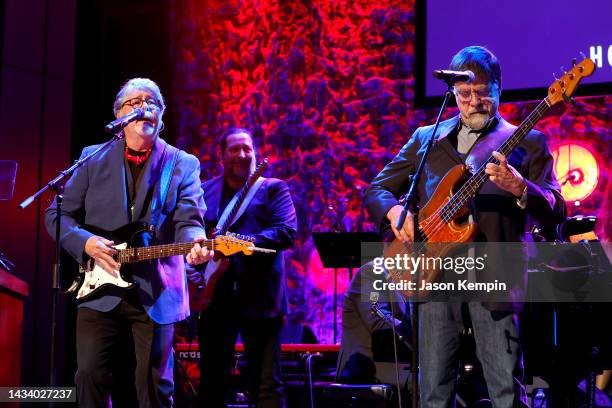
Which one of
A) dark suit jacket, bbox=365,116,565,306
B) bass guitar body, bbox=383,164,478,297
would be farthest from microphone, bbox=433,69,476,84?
bass guitar body, bbox=383,164,478,297

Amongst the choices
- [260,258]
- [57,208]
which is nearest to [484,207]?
[260,258]

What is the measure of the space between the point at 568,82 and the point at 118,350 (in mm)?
2666

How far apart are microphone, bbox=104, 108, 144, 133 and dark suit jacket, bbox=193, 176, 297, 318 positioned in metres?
1.39

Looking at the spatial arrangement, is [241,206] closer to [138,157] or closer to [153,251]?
[138,157]

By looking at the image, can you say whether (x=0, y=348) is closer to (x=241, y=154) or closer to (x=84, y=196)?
(x=84, y=196)

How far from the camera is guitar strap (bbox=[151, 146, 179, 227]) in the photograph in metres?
4.35

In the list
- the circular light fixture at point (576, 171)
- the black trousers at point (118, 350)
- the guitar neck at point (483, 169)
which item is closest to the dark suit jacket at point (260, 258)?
the black trousers at point (118, 350)

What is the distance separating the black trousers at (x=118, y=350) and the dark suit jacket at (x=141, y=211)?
0.08m

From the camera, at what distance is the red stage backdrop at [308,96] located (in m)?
8.12

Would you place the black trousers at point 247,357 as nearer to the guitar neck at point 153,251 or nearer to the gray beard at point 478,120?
the guitar neck at point 153,251

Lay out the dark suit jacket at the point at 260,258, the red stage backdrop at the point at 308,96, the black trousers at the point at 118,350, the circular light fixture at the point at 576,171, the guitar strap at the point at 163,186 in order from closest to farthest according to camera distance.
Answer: the black trousers at the point at 118,350
the guitar strap at the point at 163,186
the dark suit jacket at the point at 260,258
the circular light fixture at the point at 576,171
the red stage backdrop at the point at 308,96

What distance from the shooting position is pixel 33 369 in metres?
7.13

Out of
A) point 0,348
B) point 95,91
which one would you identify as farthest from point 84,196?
point 95,91

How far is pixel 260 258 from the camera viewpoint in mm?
5520
